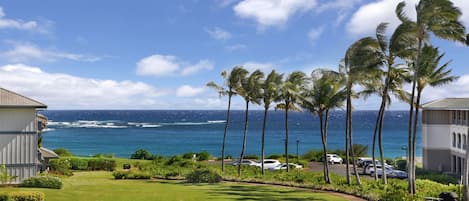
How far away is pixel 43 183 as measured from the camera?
24797mm

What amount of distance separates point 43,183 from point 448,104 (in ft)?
118

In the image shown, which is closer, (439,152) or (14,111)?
(14,111)

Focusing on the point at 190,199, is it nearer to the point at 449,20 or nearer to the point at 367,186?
the point at 367,186

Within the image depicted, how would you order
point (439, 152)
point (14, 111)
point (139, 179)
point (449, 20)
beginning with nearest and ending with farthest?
point (449, 20) < point (14, 111) < point (139, 179) < point (439, 152)

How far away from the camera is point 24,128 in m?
26.4

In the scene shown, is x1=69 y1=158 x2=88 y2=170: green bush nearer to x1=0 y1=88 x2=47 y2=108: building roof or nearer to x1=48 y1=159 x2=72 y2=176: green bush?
x1=48 y1=159 x2=72 y2=176: green bush

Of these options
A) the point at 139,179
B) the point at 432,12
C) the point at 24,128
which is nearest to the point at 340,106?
the point at 432,12

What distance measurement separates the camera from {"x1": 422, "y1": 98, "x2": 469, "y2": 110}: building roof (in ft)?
136

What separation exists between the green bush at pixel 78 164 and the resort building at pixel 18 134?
15.2 m

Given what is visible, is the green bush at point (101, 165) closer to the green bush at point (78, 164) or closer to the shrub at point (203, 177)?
the green bush at point (78, 164)

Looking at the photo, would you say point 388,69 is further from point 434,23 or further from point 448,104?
point 448,104

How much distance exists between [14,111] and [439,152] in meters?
37.3

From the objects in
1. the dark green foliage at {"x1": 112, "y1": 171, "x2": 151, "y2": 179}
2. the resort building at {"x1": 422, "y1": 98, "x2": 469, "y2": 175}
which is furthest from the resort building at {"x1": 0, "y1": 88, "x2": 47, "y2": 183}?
the resort building at {"x1": 422, "y1": 98, "x2": 469, "y2": 175}

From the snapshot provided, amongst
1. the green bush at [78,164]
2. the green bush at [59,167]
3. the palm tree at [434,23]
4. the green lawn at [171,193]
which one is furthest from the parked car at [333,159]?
the palm tree at [434,23]
